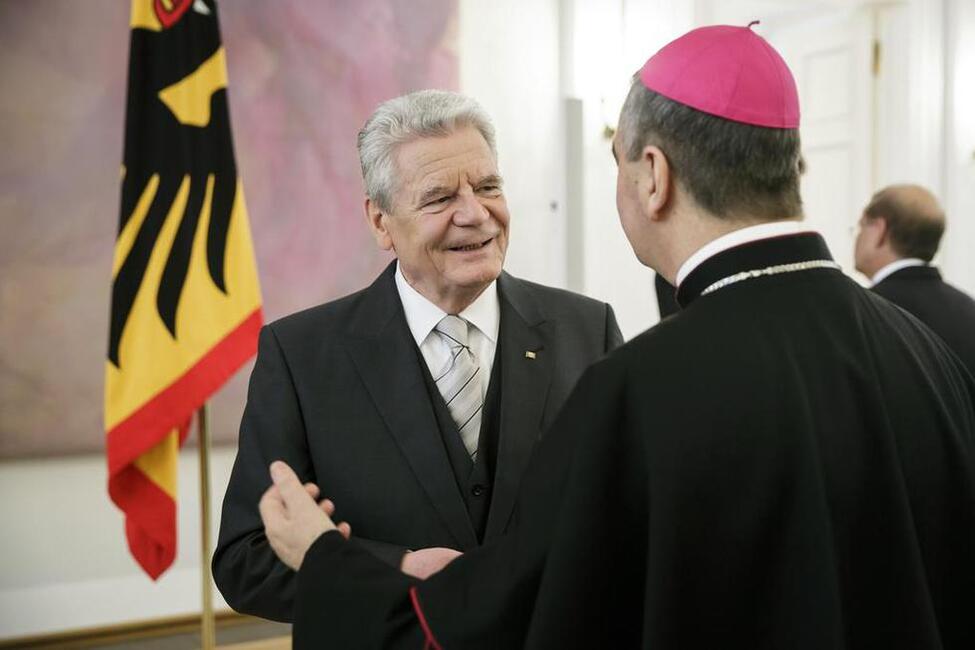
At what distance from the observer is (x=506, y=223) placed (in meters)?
2.12

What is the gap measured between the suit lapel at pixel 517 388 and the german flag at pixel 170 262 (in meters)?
1.89

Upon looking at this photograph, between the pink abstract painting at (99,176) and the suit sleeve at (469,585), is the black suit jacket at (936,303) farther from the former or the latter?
the suit sleeve at (469,585)

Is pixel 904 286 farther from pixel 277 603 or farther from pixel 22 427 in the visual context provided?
pixel 22 427

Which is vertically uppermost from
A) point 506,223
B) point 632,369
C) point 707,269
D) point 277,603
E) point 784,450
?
point 506,223

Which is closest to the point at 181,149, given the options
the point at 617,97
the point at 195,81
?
the point at 195,81

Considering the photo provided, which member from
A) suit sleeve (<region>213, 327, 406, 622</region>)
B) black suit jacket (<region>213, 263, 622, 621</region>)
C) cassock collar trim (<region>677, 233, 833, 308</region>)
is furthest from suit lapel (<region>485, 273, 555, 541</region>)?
cassock collar trim (<region>677, 233, 833, 308</region>)

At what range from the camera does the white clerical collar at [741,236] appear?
55.0 inches

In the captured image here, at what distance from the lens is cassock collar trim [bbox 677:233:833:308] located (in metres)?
1.39

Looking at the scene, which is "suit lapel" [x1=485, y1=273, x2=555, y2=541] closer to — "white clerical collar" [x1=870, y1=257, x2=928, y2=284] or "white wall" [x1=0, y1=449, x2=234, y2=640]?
"white clerical collar" [x1=870, y1=257, x2=928, y2=284]

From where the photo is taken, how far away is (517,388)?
79.7 inches

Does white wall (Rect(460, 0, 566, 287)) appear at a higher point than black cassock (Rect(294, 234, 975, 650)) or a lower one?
higher

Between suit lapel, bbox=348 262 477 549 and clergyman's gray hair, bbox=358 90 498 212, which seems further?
clergyman's gray hair, bbox=358 90 498 212

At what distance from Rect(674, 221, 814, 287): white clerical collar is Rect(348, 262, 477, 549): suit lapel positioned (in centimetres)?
73

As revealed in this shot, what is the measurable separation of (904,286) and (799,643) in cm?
335
